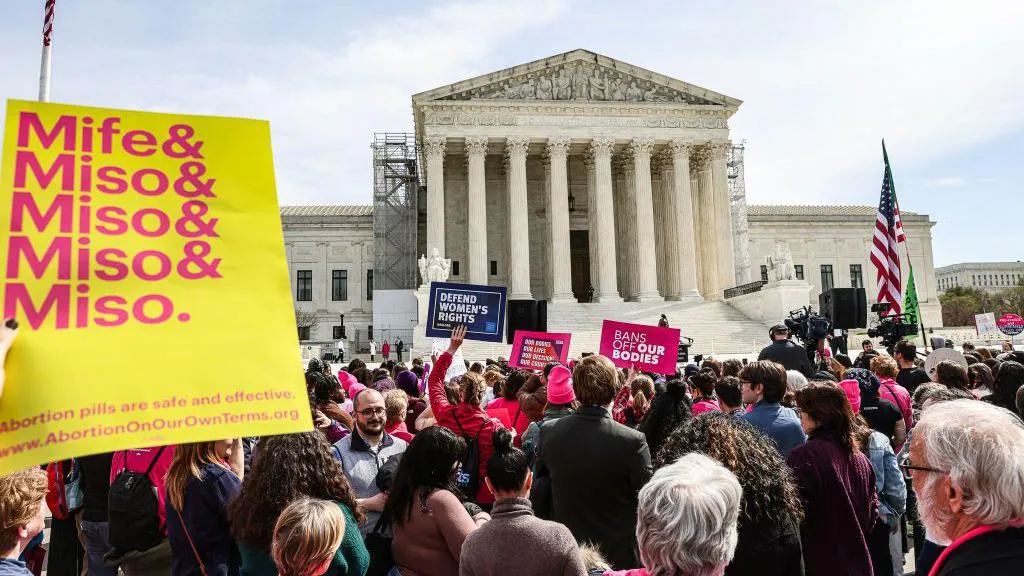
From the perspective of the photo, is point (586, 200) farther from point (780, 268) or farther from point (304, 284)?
point (304, 284)

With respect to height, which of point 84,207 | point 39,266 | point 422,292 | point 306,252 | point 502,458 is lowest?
point 502,458

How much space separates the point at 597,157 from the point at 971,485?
40.7 meters

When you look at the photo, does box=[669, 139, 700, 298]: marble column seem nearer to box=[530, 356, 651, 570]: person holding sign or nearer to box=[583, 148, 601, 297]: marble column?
box=[583, 148, 601, 297]: marble column

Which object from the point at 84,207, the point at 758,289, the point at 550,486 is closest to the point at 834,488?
the point at 550,486

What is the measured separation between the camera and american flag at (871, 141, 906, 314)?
16.8 metres

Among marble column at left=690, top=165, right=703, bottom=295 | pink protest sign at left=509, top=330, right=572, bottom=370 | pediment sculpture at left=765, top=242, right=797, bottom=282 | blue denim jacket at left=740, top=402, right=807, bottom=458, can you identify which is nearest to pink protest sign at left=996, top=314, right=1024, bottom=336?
pediment sculpture at left=765, top=242, right=797, bottom=282

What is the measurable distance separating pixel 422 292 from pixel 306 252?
19.8 meters

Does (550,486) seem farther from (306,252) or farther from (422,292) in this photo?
(306,252)

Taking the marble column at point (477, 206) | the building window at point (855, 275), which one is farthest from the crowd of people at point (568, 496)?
the building window at point (855, 275)

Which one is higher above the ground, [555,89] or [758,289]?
[555,89]

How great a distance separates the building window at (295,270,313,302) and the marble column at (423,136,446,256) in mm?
16408

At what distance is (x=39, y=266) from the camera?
258 cm

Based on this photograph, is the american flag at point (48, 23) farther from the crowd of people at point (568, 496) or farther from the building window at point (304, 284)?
the building window at point (304, 284)

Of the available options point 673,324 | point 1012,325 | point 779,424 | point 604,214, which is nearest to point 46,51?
point 779,424
